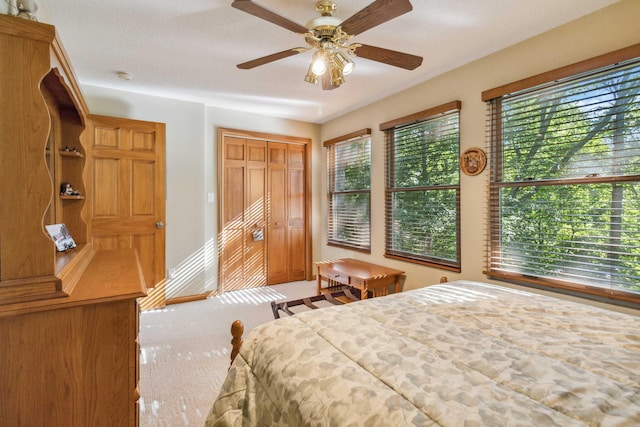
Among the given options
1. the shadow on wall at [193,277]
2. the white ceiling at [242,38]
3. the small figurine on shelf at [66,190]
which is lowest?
the shadow on wall at [193,277]

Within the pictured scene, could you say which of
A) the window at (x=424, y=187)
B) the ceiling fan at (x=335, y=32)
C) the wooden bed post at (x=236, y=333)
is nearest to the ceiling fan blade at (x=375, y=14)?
the ceiling fan at (x=335, y=32)

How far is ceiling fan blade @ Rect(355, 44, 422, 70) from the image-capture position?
192 centimetres

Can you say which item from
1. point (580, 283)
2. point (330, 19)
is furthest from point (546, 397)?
point (330, 19)

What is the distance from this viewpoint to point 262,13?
1552 millimetres

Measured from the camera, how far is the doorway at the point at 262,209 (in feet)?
13.9

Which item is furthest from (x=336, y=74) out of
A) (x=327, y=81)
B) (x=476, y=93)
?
(x=476, y=93)

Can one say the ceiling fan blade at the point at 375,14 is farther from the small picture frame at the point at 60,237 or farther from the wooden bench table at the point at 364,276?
the wooden bench table at the point at 364,276

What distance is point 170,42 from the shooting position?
2.43m

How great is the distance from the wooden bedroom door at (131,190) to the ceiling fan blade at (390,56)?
99.8 inches

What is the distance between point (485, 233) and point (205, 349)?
253cm

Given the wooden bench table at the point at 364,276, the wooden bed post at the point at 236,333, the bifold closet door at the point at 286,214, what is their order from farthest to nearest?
the bifold closet door at the point at 286,214
the wooden bench table at the point at 364,276
the wooden bed post at the point at 236,333

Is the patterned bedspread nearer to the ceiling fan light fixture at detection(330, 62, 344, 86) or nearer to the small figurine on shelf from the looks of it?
the ceiling fan light fixture at detection(330, 62, 344, 86)

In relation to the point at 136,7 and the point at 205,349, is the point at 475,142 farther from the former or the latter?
the point at 205,349

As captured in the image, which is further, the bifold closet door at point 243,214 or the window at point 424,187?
the bifold closet door at point 243,214
